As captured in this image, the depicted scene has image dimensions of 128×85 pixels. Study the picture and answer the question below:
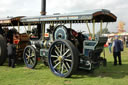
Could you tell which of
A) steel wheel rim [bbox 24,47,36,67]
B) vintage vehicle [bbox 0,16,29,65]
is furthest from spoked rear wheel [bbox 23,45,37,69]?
vintage vehicle [bbox 0,16,29,65]

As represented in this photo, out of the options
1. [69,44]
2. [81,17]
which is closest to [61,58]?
[69,44]

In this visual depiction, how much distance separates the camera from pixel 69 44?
5.06 m

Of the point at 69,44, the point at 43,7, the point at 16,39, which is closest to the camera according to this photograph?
the point at 69,44

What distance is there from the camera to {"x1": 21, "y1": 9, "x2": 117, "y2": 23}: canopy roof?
201 inches

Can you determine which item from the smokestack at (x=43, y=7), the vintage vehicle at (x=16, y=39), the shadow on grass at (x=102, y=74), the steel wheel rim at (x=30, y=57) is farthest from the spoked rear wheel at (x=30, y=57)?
the smokestack at (x=43, y=7)

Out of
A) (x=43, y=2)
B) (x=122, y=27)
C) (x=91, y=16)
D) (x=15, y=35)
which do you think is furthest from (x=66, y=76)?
(x=122, y=27)

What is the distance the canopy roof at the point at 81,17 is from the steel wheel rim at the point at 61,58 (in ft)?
3.05

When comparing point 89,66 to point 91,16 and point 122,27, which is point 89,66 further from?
point 122,27

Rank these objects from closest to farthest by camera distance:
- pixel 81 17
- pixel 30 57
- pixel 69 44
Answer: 1. pixel 69 44
2. pixel 81 17
3. pixel 30 57

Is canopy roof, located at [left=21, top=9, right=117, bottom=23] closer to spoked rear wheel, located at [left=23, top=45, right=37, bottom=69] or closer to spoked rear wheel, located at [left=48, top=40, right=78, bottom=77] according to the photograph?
spoked rear wheel, located at [left=48, top=40, right=78, bottom=77]

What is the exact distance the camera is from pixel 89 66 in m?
5.25

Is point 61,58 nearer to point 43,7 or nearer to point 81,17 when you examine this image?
point 81,17

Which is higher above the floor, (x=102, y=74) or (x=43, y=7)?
(x=43, y=7)

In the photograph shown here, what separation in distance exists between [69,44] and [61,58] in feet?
2.14
